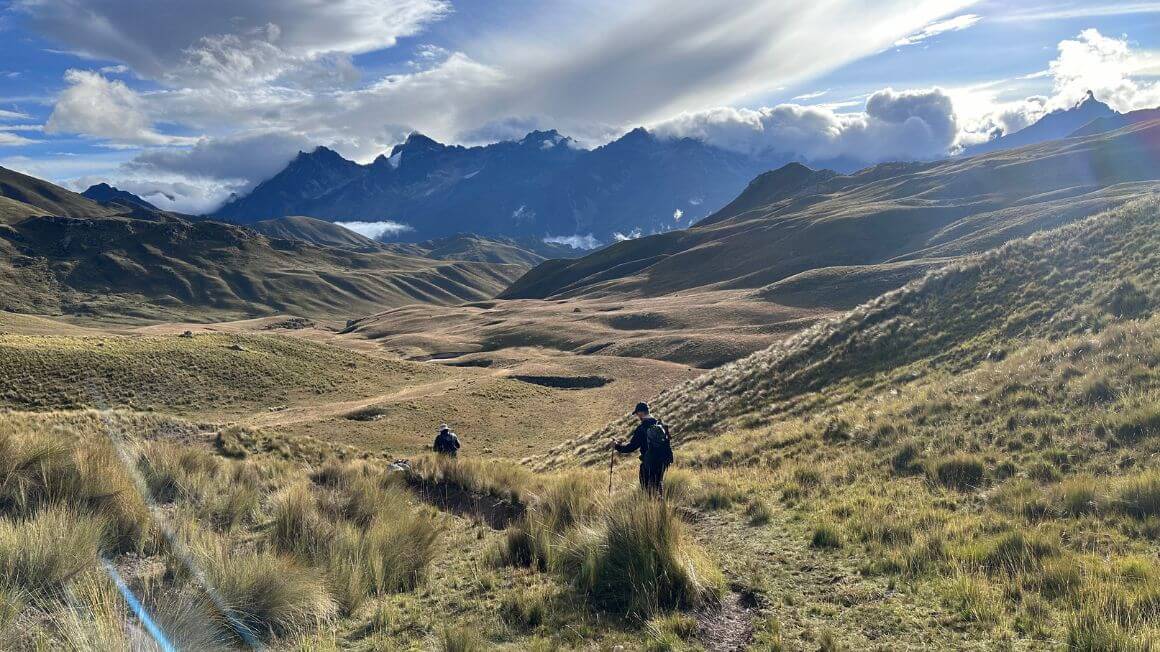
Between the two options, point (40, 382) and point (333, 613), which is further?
point (40, 382)

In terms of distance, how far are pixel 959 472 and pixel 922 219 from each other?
140 m

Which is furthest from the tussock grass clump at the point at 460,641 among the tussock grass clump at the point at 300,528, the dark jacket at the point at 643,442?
the dark jacket at the point at 643,442

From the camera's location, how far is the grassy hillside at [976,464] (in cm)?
562

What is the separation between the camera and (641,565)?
6426 millimetres

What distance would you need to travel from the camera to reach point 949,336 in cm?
1941

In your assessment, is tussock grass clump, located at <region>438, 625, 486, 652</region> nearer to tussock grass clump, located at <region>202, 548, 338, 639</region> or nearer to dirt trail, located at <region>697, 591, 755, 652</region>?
tussock grass clump, located at <region>202, 548, 338, 639</region>

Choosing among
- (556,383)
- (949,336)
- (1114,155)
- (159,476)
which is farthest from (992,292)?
(1114,155)

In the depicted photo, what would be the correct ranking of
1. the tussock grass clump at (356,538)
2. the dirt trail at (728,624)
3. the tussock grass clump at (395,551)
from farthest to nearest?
1. the tussock grass clump at (395,551)
2. the tussock grass clump at (356,538)
3. the dirt trail at (728,624)

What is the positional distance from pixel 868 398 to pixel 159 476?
17.1 metres

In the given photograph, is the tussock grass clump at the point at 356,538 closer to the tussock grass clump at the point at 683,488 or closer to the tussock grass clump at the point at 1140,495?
the tussock grass clump at the point at 683,488

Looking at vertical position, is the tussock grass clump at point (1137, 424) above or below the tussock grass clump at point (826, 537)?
above

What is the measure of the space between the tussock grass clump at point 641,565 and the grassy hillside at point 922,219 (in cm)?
9198

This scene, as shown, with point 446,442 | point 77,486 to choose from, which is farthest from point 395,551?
point 446,442

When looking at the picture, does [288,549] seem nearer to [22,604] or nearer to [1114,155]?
[22,604]
